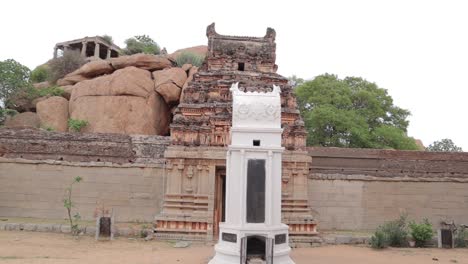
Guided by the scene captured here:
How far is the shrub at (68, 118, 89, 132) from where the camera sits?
2503 centimetres

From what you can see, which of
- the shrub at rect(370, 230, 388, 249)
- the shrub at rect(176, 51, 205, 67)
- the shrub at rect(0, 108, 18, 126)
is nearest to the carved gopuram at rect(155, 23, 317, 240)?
the shrub at rect(370, 230, 388, 249)

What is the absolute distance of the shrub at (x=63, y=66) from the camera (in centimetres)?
3394

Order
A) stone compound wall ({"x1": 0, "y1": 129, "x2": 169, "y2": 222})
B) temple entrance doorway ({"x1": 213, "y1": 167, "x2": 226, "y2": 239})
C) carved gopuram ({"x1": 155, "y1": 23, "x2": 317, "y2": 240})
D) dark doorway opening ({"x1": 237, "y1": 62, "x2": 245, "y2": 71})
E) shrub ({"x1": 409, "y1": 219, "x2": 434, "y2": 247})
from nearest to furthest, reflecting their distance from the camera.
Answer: shrub ({"x1": 409, "y1": 219, "x2": 434, "y2": 247})
carved gopuram ({"x1": 155, "y1": 23, "x2": 317, "y2": 240})
temple entrance doorway ({"x1": 213, "y1": 167, "x2": 226, "y2": 239})
stone compound wall ({"x1": 0, "y1": 129, "x2": 169, "y2": 222})
dark doorway opening ({"x1": 237, "y1": 62, "x2": 245, "y2": 71})

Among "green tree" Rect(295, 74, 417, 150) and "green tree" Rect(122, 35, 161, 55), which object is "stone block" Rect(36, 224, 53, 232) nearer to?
"green tree" Rect(295, 74, 417, 150)

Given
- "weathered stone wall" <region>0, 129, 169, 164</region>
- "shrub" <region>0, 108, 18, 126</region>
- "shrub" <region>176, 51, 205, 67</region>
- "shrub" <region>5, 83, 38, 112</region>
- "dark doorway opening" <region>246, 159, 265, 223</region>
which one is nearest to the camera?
"dark doorway opening" <region>246, 159, 265, 223</region>

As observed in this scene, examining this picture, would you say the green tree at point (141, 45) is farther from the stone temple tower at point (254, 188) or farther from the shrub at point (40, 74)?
the stone temple tower at point (254, 188)

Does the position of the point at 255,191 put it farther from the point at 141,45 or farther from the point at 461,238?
the point at 141,45

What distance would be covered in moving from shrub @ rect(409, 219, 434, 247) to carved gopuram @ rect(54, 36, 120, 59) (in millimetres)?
33459

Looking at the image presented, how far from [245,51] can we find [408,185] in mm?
9324

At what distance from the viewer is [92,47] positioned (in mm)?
41031

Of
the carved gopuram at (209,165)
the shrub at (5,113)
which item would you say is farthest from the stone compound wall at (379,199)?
the shrub at (5,113)

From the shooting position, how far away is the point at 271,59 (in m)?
18.7

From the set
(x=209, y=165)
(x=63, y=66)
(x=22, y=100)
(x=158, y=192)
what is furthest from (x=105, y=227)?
(x=63, y=66)

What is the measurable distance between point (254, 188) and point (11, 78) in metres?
26.6
